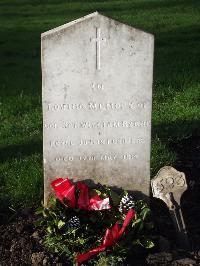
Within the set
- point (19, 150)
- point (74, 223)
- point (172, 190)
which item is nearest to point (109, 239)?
point (74, 223)

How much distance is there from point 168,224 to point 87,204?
0.67 metres

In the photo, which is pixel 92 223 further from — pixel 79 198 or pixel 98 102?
pixel 98 102

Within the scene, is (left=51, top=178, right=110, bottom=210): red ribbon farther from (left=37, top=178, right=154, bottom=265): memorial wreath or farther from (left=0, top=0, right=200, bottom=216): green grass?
(left=0, top=0, right=200, bottom=216): green grass

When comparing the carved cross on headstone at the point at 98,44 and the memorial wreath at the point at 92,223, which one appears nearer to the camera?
the memorial wreath at the point at 92,223

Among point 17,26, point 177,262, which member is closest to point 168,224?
point 177,262

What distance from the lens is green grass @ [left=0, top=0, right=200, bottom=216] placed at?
5.89 m

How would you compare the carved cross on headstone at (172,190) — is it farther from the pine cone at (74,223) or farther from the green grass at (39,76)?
the green grass at (39,76)

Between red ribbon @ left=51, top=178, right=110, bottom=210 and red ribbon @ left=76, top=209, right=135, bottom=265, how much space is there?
0.23 meters

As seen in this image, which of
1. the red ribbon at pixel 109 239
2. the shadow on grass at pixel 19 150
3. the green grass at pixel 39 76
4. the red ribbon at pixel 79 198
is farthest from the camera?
the shadow on grass at pixel 19 150

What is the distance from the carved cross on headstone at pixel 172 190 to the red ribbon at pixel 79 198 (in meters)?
0.39

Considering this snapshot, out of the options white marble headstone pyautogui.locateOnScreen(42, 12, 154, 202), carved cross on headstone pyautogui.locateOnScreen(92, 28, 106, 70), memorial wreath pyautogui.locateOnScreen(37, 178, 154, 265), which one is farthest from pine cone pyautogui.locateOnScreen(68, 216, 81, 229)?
carved cross on headstone pyautogui.locateOnScreen(92, 28, 106, 70)

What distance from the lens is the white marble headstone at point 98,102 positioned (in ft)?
14.9

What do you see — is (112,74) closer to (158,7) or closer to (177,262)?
(177,262)

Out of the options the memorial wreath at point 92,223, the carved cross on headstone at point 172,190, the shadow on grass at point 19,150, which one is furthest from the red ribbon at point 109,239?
the shadow on grass at point 19,150
